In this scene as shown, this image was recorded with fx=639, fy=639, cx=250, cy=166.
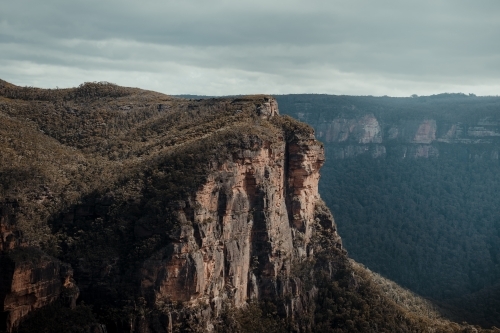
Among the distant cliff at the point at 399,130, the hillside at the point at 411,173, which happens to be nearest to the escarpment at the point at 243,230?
the hillside at the point at 411,173

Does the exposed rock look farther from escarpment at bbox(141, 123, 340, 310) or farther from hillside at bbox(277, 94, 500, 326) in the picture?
hillside at bbox(277, 94, 500, 326)

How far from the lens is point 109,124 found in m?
73.5

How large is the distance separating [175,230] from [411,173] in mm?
123968

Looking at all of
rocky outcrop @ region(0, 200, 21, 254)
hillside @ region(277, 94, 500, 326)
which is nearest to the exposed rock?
rocky outcrop @ region(0, 200, 21, 254)

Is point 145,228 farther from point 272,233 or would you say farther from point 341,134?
point 341,134

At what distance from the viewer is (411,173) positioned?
16412 cm

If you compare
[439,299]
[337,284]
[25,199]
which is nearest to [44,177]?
[25,199]

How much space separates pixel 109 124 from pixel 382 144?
353ft

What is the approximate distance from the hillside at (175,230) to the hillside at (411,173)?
6441cm

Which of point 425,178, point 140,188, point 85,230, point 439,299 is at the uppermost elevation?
point 140,188

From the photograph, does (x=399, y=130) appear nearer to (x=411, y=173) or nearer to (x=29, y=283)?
(x=411, y=173)

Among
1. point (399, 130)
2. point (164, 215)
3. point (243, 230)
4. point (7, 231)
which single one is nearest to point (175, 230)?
point (164, 215)

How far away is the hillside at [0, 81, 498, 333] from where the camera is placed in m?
48.2

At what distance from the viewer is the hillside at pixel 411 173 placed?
134375 millimetres
